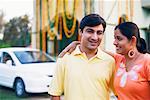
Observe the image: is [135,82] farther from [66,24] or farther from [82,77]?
[66,24]

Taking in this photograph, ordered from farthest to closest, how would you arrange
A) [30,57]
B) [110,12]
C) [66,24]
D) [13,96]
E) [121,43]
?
[66,24], [110,12], [30,57], [13,96], [121,43]

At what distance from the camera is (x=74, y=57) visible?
2.57 meters

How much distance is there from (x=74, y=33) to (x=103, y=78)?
13.2m

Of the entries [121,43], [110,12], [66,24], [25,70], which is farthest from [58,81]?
[66,24]

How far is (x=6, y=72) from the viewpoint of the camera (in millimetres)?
10062

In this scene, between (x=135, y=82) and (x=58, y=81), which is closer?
(x=135, y=82)

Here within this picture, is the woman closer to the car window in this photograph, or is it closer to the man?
the man

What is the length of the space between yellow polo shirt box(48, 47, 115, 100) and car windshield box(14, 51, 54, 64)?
7395 millimetres

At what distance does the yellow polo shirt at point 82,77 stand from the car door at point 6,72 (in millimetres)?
7373

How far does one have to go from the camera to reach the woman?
2406mm

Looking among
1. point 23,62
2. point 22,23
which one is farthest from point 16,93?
point 22,23

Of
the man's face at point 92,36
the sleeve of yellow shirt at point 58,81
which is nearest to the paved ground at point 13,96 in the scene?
the sleeve of yellow shirt at point 58,81

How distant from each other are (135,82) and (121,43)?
0.30m

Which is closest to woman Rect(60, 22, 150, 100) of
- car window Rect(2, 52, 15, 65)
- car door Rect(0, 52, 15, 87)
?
car door Rect(0, 52, 15, 87)
